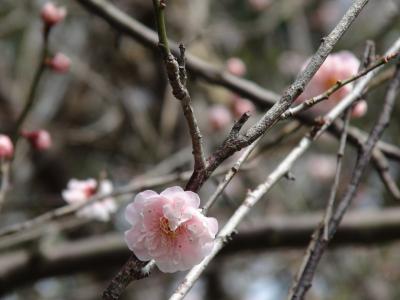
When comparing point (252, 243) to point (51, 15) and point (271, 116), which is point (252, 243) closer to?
point (51, 15)

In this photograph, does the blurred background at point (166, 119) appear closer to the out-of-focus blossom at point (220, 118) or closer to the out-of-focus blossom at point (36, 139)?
the out-of-focus blossom at point (220, 118)

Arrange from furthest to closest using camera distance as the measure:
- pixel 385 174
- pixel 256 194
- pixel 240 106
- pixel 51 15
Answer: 1. pixel 240 106
2. pixel 51 15
3. pixel 385 174
4. pixel 256 194

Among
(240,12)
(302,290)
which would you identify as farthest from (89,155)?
(302,290)

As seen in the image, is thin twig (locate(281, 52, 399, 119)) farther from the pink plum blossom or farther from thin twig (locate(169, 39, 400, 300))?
the pink plum blossom

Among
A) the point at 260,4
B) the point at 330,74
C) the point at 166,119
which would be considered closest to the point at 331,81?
the point at 330,74

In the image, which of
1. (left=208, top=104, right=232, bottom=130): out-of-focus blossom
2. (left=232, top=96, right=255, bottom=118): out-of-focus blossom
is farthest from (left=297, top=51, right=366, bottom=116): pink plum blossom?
(left=208, top=104, right=232, bottom=130): out-of-focus blossom

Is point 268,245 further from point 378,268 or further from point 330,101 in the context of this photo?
point 378,268
